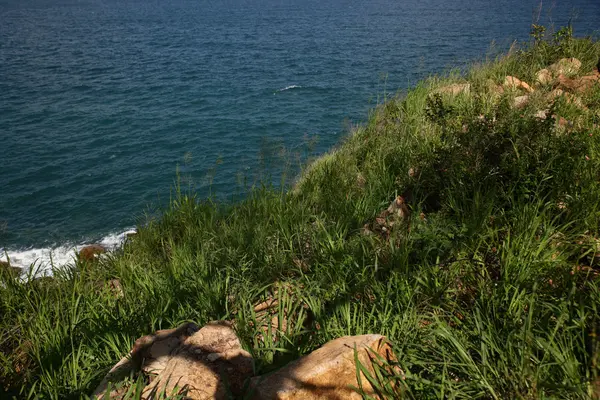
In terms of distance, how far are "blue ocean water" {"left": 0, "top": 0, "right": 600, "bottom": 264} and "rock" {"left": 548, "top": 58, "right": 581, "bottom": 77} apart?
1217 millimetres

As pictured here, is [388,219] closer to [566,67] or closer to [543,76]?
[543,76]

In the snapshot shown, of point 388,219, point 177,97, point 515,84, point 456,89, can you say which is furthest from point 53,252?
point 177,97

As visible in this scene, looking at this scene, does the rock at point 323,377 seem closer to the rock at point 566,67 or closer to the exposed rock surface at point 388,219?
the exposed rock surface at point 388,219

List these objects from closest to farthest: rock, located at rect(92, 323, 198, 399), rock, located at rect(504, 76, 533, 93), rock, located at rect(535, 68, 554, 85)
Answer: rock, located at rect(92, 323, 198, 399), rock, located at rect(504, 76, 533, 93), rock, located at rect(535, 68, 554, 85)

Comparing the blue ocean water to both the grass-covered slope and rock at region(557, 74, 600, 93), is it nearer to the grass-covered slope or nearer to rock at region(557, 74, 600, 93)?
the grass-covered slope

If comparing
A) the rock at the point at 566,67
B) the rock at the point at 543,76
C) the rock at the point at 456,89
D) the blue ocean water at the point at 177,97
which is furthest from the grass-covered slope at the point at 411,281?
the rock at the point at 566,67

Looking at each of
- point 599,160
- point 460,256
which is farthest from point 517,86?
point 460,256

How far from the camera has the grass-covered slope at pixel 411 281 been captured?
107 inches

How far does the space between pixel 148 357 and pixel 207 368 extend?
0.55 meters

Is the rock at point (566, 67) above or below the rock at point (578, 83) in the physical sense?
above

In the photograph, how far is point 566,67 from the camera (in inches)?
351

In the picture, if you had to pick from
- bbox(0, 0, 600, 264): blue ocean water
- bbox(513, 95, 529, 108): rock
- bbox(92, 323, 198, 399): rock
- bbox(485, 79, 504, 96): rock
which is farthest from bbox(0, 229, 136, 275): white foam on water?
bbox(513, 95, 529, 108): rock

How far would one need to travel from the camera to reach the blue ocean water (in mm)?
13570

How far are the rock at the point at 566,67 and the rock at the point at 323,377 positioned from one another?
27.5ft
